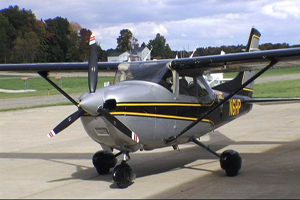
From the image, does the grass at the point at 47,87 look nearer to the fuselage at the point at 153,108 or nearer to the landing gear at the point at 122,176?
the fuselage at the point at 153,108

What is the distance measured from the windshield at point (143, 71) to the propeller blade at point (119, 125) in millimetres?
1314

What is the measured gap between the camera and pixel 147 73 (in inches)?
381

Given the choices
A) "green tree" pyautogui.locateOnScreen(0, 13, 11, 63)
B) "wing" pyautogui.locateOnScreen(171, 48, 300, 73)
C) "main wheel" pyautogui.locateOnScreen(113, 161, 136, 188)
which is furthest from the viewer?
"green tree" pyautogui.locateOnScreen(0, 13, 11, 63)

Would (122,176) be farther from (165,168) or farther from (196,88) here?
(196,88)

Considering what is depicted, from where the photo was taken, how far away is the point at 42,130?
61.5 ft

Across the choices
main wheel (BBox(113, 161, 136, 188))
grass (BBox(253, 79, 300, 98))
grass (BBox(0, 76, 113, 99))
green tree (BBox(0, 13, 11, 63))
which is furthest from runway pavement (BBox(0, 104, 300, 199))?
green tree (BBox(0, 13, 11, 63))

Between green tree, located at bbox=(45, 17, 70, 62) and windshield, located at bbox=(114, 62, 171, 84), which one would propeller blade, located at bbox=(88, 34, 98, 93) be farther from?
green tree, located at bbox=(45, 17, 70, 62)

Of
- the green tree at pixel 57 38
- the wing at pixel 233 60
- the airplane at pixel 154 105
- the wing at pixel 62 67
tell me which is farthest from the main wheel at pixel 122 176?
the green tree at pixel 57 38

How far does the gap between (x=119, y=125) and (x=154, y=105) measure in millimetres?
961

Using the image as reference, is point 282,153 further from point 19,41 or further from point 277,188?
point 19,41

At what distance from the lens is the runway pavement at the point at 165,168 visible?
8703mm

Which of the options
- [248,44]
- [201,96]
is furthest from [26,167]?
[248,44]

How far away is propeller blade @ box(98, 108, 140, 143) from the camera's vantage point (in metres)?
8.39

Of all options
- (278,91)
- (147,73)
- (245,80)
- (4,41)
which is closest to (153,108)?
(147,73)
